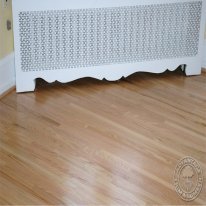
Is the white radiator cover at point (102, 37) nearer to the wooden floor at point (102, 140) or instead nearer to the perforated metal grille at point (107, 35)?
the perforated metal grille at point (107, 35)

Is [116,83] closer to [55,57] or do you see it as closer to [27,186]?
[55,57]

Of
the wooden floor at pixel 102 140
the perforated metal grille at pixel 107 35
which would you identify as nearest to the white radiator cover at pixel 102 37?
the perforated metal grille at pixel 107 35

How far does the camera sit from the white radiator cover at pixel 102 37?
2.44 meters

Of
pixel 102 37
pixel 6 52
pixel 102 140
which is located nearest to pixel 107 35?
pixel 102 37

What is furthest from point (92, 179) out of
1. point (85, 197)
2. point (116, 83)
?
point (116, 83)

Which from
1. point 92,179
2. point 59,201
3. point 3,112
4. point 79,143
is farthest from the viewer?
point 3,112

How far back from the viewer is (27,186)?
1.90 m

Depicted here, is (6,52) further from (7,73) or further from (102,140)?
(102,140)

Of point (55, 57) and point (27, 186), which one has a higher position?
point (55, 57)

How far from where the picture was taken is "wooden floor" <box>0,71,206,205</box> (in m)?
1.89

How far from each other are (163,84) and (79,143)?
786 millimetres

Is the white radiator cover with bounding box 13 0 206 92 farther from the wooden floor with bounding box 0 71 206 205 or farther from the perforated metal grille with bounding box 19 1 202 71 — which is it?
the wooden floor with bounding box 0 71 206 205

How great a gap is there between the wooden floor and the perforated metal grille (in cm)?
17

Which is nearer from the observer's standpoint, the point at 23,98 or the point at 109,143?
the point at 109,143
